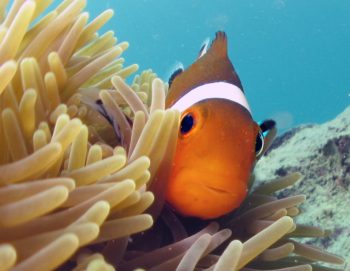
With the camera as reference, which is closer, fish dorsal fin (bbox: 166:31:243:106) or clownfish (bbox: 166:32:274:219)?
clownfish (bbox: 166:32:274:219)

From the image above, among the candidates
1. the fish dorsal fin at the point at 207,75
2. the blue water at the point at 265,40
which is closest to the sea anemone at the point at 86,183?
the fish dorsal fin at the point at 207,75

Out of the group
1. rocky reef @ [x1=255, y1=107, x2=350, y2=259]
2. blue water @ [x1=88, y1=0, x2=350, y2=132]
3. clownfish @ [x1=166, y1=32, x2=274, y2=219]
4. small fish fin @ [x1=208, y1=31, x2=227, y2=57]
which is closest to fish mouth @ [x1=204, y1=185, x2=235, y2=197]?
clownfish @ [x1=166, y1=32, x2=274, y2=219]

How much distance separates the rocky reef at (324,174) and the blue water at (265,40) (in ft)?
154

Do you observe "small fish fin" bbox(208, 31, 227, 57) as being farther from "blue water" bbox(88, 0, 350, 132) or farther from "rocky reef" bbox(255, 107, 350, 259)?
"blue water" bbox(88, 0, 350, 132)

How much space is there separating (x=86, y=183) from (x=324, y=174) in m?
2.08

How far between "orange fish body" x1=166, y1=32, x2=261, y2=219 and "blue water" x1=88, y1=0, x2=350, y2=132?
4868 centimetres

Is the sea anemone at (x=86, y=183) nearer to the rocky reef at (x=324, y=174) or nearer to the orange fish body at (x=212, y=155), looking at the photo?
the orange fish body at (x=212, y=155)

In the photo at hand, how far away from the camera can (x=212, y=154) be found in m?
1.22

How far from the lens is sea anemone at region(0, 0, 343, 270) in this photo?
83 cm


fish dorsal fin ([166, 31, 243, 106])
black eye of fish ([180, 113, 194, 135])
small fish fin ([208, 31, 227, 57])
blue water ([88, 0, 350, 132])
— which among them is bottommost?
black eye of fish ([180, 113, 194, 135])

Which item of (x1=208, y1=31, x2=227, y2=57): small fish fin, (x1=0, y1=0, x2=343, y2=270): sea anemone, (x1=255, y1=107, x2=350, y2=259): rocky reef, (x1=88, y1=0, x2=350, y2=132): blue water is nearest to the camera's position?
(x1=0, y1=0, x2=343, y2=270): sea anemone

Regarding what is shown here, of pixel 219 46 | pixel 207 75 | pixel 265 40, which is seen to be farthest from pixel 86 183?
pixel 265 40

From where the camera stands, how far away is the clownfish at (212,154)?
1205mm

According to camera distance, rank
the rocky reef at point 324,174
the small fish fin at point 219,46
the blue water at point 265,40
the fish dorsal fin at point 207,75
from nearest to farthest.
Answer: the fish dorsal fin at point 207,75 < the small fish fin at point 219,46 < the rocky reef at point 324,174 < the blue water at point 265,40
